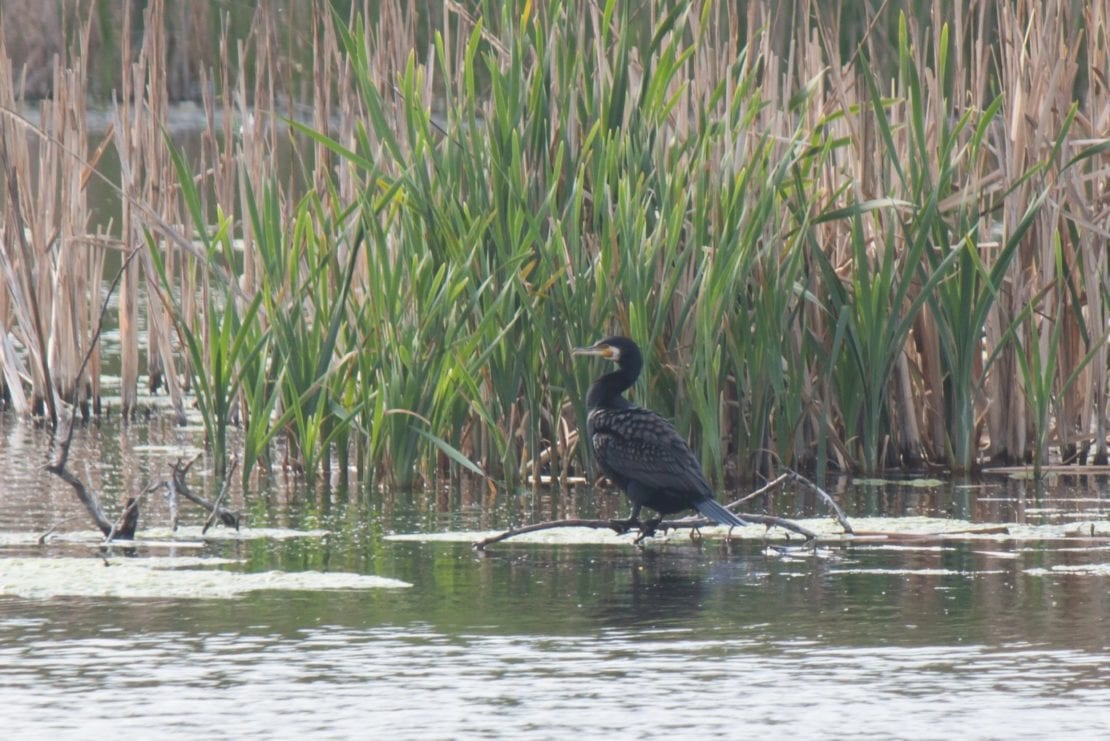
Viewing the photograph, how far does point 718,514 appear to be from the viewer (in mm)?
6504

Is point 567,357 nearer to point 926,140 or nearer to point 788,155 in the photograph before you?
point 788,155

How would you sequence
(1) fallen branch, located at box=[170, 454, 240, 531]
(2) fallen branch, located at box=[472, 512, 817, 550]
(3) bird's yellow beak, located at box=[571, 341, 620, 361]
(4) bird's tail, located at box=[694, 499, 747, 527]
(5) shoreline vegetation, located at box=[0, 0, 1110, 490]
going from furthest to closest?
(5) shoreline vegetation, located at box=[0, 0, 1110, 490] < (3) bird's yellow beak, located at box=[571, 341, 620, 361] < (1) fallen branch, located at box=[170, 454, 240, 531] < (4) bird's tail, located at box=[694, 499, 747, 527] < (2) fallen branch, located at box=[472, 512, 817, 550]

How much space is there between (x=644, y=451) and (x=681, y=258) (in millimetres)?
910

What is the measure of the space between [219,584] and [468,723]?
1806 millimetres

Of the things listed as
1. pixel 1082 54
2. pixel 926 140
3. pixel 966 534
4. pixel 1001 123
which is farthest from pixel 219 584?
pixel 1082 54

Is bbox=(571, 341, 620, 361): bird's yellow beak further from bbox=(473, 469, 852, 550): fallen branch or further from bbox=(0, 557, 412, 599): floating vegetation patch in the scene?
bbox=(0, 557, 412, 599): floating vegetation patch

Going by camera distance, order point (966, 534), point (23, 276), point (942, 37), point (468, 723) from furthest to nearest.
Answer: point (23, 276) < point (942, 37) < point (966, 534) < point (468, 723)

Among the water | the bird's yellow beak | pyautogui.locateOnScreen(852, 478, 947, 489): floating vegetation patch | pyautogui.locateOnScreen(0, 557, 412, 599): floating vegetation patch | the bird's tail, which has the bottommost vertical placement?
the water

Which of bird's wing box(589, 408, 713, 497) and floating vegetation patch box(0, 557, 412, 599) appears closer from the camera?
floating vegetation patch box(0, 557, 412, 599)

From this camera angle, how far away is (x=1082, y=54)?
11.8 metres

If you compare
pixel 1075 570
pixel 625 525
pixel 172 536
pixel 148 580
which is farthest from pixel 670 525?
pixel 148 580

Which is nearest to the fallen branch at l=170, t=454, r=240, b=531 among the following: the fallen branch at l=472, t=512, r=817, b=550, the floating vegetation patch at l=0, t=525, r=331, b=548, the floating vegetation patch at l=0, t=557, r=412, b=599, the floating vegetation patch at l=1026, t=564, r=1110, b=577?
the floating vegetation patch at l=0, t=525, r=331, b=548

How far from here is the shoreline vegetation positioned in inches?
295

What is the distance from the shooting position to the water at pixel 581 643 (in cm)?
410
